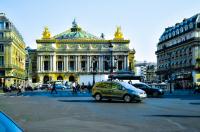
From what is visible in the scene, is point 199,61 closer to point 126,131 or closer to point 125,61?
point 125,61

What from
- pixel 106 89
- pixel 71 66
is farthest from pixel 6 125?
pixel 71 66

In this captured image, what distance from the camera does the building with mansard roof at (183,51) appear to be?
295 ft

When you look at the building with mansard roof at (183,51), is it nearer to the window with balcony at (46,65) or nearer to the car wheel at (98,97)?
the window with balcony at (46,65)

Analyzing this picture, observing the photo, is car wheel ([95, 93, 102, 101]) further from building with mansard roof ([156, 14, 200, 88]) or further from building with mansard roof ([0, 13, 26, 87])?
building with mansard roof ([0, 13, 26, 87])

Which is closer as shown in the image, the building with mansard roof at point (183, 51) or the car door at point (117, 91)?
the car door at point (117, 91)

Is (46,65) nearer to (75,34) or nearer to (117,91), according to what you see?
(75,34)

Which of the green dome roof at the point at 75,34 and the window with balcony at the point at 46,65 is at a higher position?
the green dome roof at the point at 75,34

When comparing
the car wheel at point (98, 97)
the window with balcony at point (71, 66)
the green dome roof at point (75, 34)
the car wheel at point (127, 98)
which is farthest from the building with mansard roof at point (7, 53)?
the car wheel at point (127, 98)

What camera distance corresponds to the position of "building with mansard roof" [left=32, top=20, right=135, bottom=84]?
140750 millimetres

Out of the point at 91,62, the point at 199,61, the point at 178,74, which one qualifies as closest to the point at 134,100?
the point at 199,61

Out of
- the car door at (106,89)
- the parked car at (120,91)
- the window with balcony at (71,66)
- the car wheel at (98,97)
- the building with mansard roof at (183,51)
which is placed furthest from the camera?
the window with balcony at (71,66)

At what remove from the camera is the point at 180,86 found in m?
82.5

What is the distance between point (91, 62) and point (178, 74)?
4603 cm

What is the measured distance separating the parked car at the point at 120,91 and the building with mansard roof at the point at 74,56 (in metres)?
108
